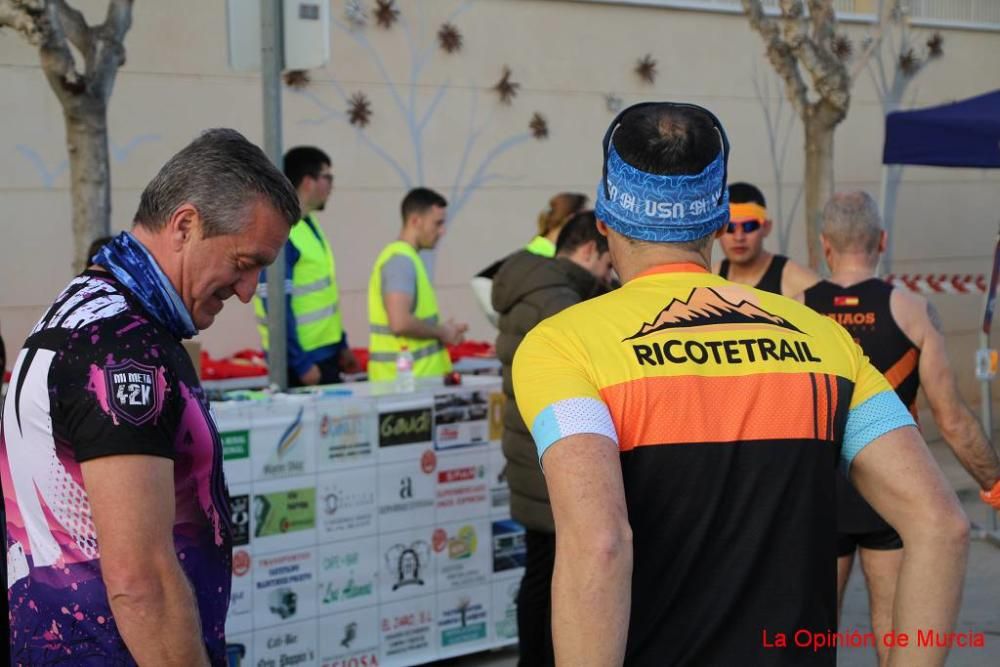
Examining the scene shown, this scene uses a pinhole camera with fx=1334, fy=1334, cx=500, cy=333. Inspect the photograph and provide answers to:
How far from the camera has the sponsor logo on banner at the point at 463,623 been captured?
19.6ft

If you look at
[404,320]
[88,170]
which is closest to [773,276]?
[404,320]

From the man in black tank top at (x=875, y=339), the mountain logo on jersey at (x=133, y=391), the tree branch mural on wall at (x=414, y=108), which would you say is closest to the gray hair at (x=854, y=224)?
the man in black tank top at (x=875, y=339)

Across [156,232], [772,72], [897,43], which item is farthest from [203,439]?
[897,43]

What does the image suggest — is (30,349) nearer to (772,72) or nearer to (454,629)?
(454,629)

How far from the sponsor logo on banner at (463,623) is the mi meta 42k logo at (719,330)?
3.93 metres

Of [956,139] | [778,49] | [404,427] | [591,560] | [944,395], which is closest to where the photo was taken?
[591,560]

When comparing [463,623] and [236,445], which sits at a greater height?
[236,445]

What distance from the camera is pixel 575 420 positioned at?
2.07 m

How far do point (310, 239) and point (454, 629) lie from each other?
231 cm

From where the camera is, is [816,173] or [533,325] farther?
[816,173]

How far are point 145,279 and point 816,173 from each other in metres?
9.40

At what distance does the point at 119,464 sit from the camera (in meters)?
2.18

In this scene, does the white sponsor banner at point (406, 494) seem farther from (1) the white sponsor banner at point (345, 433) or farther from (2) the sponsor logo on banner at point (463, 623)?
(2) the sponsor logo on banner at point (463, 623)

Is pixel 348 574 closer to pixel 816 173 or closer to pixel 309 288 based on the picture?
pixel 309 288
